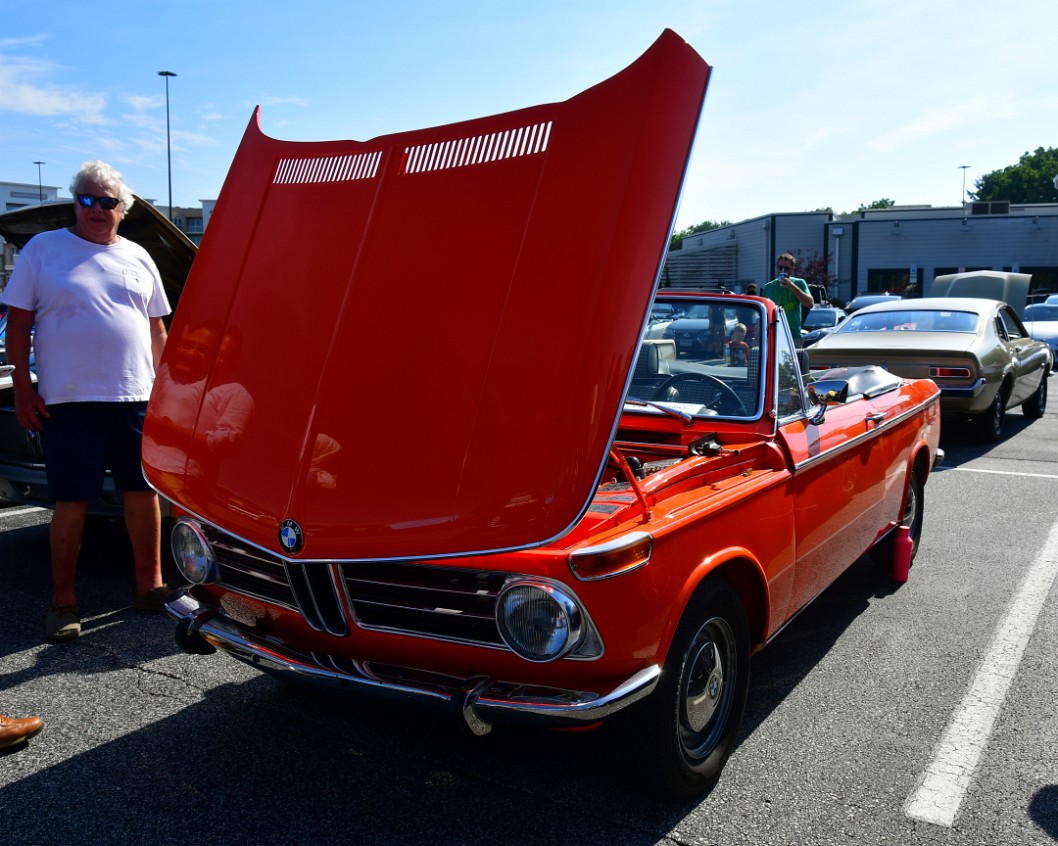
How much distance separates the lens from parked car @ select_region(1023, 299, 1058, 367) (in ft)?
63.9

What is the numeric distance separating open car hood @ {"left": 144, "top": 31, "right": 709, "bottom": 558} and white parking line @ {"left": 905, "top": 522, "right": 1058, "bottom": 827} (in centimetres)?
160

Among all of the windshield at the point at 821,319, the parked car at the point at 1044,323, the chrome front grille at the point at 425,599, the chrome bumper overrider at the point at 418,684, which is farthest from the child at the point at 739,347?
the windshield at the point at 821,319

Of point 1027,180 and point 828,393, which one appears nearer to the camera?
point 828,393

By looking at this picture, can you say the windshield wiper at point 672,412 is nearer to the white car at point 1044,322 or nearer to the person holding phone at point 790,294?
the person holding phone at point 790,294

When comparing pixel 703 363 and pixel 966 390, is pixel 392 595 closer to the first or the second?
pixel 703 363

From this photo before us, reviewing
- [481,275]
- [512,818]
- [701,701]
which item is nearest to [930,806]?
[701,701]

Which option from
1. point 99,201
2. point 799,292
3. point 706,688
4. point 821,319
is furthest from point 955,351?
point 821,319

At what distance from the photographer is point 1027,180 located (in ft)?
325

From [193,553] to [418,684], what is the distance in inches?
38.9

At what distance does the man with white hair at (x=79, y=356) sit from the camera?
4.23 meters

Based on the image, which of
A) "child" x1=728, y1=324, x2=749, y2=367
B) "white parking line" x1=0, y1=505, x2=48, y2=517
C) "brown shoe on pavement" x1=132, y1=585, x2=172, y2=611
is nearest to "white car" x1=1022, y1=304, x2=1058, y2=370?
"child" x1=728, y1=324, x2=749, y2=367

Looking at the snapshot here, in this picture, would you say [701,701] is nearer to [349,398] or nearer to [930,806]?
[930,806]

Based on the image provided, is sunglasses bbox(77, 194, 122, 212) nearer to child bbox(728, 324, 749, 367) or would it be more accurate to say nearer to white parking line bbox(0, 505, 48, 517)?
child bbox(728, 324, 749, 367)

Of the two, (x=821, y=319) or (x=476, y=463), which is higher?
(x=476, y=463)
